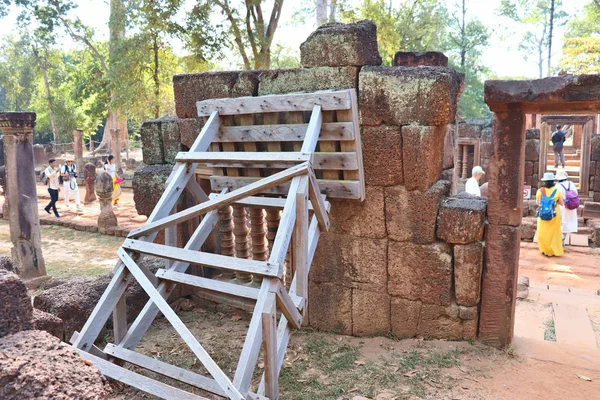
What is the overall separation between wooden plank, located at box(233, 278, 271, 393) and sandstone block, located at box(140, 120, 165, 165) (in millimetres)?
3324

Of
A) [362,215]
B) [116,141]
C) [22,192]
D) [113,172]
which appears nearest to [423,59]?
[362,215]

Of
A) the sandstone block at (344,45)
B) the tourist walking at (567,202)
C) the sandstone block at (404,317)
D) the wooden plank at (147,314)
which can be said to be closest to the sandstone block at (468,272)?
the sandstone block at (404,317)

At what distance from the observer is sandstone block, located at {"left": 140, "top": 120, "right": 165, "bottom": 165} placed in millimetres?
5871

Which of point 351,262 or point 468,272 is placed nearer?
point 468,272

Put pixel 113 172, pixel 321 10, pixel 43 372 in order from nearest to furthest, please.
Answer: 1. pixel 43 372
2. pixel 113 172
3. pixel 321 10

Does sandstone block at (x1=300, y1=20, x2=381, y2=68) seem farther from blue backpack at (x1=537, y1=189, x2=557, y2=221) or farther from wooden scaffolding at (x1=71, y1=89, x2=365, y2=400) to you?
blue backpack at (x1=537, y1=189, x2=557, y2=221)

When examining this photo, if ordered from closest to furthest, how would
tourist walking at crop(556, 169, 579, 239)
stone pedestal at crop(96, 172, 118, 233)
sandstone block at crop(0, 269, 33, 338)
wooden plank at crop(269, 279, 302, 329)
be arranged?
1. sandstone block at crop(0, 269, 33, 338)
2. wooden plank at crop(269, 279, 302, 329)
3. tourist walking at crop(556, 169, 579, 239)
4. stone pedestal at crop(96, 172, 118, 233)

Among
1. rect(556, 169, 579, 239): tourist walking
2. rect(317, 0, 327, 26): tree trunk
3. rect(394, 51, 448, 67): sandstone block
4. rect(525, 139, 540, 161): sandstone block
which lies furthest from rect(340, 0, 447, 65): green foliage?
rect(394, 51, 448, 67): sandstone block

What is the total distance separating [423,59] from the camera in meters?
5.64

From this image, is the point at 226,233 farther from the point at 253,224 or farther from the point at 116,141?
the point at 116,141

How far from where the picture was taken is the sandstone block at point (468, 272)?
14.5ft

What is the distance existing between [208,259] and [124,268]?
0.84 meters

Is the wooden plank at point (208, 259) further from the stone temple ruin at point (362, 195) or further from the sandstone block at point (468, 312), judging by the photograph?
the sandstone block at point (468, 312)

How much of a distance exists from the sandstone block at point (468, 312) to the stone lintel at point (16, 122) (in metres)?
6.49
